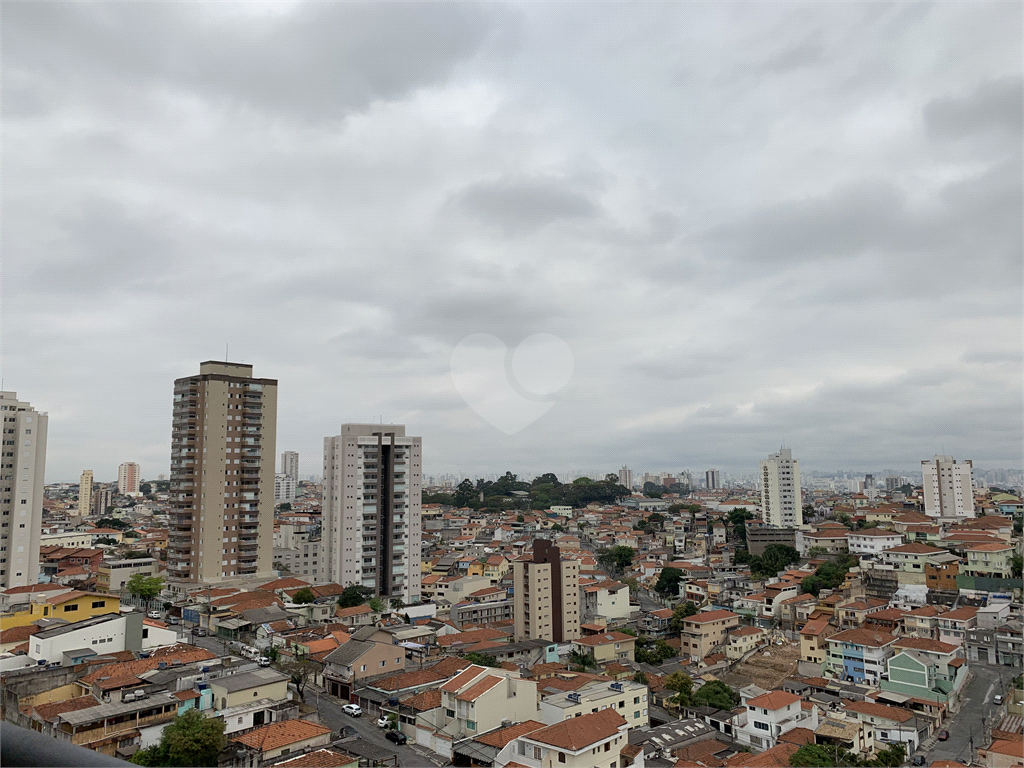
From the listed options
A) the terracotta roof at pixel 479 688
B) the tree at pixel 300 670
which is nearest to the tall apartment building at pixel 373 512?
the tree at pixel 300 670

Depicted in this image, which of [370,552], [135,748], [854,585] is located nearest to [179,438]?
[370,552]

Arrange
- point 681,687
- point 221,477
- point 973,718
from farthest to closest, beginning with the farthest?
point 221,477
point 681,687
point 973,718

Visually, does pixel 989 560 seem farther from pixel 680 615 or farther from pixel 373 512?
pixel 373 512

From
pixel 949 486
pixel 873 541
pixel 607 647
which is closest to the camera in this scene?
pixel 607 647

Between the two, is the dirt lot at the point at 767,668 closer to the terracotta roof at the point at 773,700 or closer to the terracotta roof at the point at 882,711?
the terracotta roof at the point at 882,711

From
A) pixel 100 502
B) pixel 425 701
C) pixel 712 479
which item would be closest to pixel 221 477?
pixel 425 701

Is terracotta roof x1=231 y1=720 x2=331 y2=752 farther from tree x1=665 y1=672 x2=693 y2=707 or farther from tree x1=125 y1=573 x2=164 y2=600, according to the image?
tree x1=125 y1=573 x2=164 y2=600
